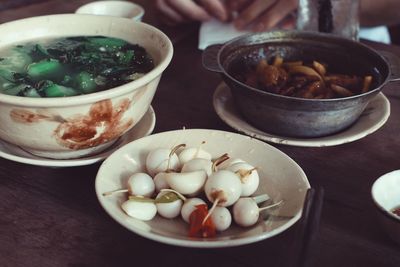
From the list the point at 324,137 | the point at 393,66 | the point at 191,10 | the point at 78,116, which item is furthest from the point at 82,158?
the point at 191,10

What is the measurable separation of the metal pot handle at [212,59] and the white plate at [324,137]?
10 cm

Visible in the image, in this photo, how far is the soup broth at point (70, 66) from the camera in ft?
2.74

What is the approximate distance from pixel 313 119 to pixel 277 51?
29cm

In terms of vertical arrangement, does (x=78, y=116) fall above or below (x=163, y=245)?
above

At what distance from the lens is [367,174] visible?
→ 890 mm

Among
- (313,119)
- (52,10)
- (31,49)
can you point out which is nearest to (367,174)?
(313,119)

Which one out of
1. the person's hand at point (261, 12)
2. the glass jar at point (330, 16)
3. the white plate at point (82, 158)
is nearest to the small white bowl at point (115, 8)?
the person's hand at point (261, 12)

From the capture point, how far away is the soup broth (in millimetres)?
834

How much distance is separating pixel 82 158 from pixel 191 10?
2.60 feet

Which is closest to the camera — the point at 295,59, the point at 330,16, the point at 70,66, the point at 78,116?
the point at 78,116

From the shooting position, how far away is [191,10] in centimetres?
152

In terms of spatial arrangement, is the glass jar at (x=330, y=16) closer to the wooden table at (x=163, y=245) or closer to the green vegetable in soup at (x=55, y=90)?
the wooden table at (x=163, y=245)

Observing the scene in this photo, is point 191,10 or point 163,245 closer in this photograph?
point 163,245

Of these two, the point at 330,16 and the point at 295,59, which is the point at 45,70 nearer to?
the point at 295,59
